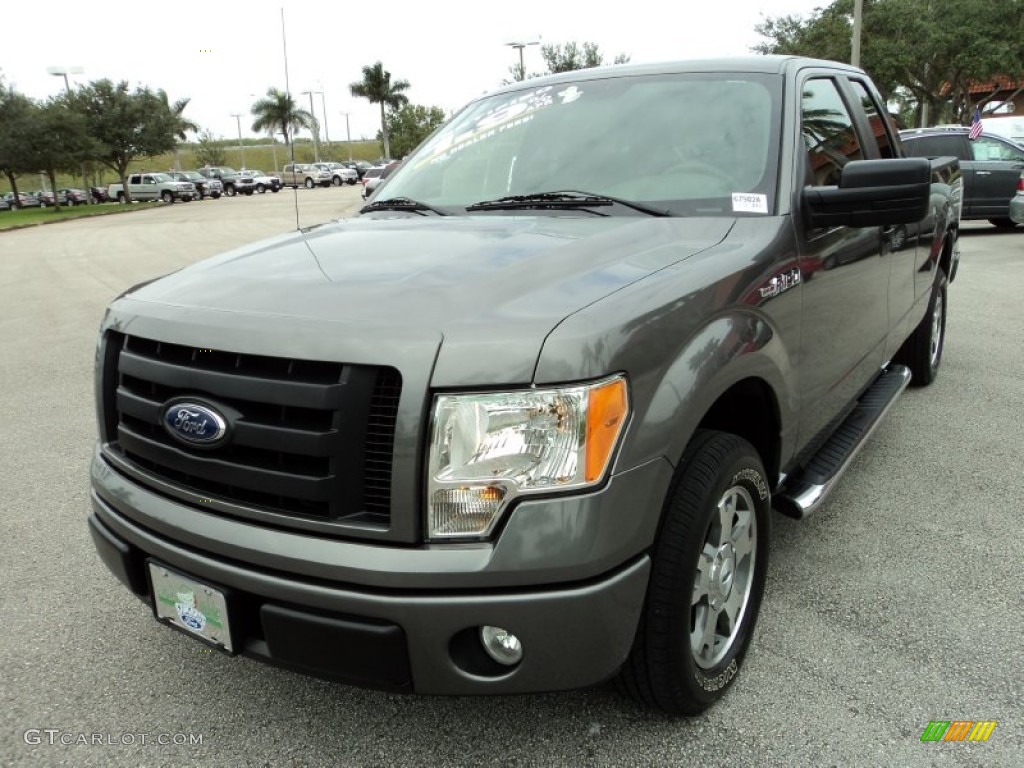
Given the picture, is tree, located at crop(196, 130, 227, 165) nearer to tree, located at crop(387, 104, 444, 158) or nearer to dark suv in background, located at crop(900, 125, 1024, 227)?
tree, located at crop(387, 104, 444, 158)

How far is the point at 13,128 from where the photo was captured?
133 ft

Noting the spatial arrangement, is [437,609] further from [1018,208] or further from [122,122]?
[122,122]

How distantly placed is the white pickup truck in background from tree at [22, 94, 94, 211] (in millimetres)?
4422

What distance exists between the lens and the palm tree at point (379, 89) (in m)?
68.8

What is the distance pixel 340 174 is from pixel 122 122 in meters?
14.8

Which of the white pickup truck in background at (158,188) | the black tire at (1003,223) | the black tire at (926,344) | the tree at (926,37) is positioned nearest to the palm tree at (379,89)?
the white pickup truck in background at (158,188)

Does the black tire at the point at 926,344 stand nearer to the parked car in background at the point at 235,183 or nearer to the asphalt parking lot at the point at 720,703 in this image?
the asphalt parking lot at the point at 720,703

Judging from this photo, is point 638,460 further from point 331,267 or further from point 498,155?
point 498,155

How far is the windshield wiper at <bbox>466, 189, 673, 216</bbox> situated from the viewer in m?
2.73

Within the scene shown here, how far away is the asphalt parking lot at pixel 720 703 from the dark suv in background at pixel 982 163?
1027cm

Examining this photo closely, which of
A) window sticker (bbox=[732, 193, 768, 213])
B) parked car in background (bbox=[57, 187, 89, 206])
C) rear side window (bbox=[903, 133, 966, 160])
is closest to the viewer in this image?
window sticker (bbox=[732, 193, 768, 213])

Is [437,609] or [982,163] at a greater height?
[982,163]

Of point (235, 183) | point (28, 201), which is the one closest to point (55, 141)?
point (28, 201)

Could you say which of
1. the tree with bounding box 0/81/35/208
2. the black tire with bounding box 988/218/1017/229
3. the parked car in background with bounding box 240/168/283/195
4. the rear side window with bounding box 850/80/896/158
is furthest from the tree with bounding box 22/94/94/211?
the rear side window with bounding box 850/80/896/158
